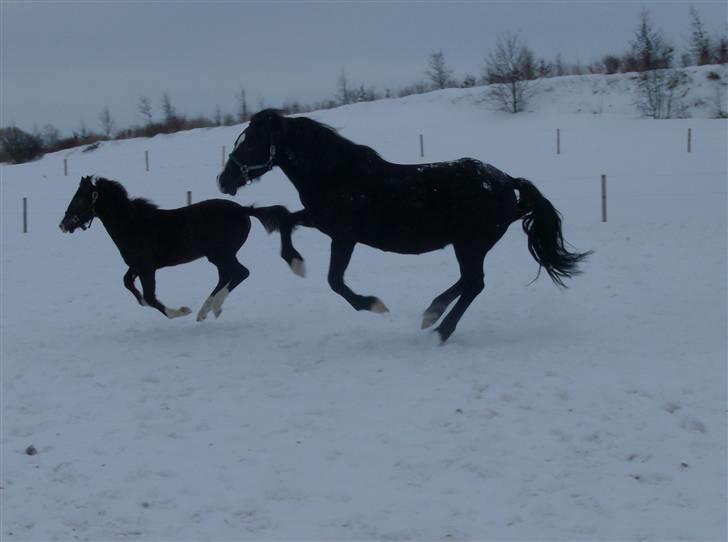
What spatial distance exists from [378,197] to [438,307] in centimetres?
116

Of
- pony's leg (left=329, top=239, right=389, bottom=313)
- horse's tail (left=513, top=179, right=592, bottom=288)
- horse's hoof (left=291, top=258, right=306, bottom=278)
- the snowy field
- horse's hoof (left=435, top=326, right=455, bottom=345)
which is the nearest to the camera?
the snowy field

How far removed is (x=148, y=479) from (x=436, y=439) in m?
1.65

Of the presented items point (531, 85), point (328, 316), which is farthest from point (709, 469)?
point (531, 85)

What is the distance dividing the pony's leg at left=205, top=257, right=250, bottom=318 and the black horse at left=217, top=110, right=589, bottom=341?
1.40m

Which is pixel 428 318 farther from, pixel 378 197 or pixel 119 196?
pixel 119 196

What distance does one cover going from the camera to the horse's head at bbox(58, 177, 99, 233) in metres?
8.49

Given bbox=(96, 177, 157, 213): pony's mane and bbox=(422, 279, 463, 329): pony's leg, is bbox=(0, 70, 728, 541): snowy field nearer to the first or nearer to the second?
bbox=(422, 279, 463, 329): pony's leg

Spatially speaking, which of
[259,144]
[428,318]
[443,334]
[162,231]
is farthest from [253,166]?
[443,334]

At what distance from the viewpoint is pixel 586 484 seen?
3963mm

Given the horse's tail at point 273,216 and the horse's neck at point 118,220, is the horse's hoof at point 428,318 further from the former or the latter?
the horse's neck at point 118,220

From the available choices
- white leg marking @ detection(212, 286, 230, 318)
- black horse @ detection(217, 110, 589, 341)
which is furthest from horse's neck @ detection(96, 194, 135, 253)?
black horse @ detection(217, 110, 589, 341)

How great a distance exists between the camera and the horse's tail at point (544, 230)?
756 centimetres

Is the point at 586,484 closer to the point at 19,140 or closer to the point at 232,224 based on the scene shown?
the point at 232,224

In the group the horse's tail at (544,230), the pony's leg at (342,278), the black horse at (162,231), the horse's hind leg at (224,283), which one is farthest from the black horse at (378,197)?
the horse's hind leg at (224,283)
